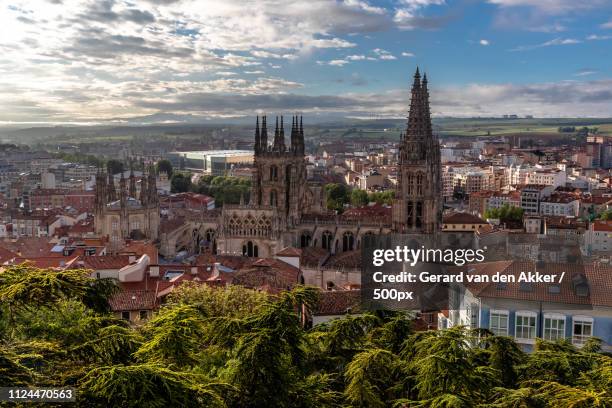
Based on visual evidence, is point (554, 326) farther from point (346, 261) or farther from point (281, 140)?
point (281, 140)

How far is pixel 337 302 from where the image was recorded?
105 feet

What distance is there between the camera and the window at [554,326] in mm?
24906

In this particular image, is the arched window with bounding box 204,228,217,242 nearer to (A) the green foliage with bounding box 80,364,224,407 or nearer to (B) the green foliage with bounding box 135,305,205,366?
(B) the green foliage with bounding box 135,305,205,366

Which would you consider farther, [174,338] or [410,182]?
[410,182]

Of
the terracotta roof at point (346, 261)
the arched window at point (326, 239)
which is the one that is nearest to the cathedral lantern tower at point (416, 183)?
the arched window at point (326, 239)

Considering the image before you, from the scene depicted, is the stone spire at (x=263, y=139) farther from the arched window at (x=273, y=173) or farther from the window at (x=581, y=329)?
the window at (x=581, y=329)

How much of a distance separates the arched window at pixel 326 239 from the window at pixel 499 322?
116ft

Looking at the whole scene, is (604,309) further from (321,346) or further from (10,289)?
(10,289)

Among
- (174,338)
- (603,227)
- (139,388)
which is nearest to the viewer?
(139,388)

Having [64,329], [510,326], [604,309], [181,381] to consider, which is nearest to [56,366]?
[181,381]

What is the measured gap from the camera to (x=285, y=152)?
6481cm

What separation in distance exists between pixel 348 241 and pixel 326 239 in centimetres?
219

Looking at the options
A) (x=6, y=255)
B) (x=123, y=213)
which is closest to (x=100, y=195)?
(x=123, y=213)

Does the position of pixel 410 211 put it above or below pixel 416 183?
below
